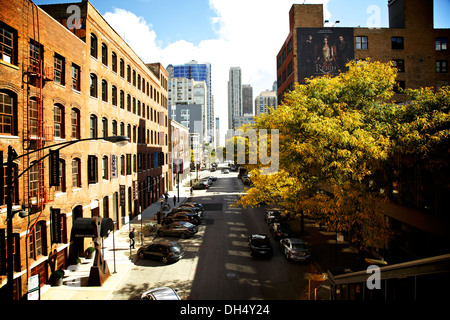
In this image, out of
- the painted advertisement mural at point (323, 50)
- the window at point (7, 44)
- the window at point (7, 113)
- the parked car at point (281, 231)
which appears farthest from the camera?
the painted advertisement mural at point (323, 50)

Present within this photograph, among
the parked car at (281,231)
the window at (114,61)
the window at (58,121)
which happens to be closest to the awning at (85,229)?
the window at (58,121)

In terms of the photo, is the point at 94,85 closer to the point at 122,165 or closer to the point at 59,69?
the point at 59,69

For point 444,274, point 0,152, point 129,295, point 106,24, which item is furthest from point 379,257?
point 106,24

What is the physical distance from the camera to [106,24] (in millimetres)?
25281

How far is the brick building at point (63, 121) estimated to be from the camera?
526 inches

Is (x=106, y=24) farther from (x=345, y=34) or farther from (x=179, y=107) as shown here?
(x=179, y=107)

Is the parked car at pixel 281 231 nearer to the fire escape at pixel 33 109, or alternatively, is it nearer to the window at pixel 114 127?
the fire escape at pixel 33 109

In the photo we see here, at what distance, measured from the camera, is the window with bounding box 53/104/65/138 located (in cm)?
1742

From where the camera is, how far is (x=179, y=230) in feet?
80.1

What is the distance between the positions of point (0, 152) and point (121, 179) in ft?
52.9

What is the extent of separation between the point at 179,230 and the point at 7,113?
15357mm

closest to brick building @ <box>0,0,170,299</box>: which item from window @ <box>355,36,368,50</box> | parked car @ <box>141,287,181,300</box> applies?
parked car @ <box>141,287,181,300</box>

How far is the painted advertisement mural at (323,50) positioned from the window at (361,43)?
106 cm

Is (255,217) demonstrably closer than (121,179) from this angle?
No
